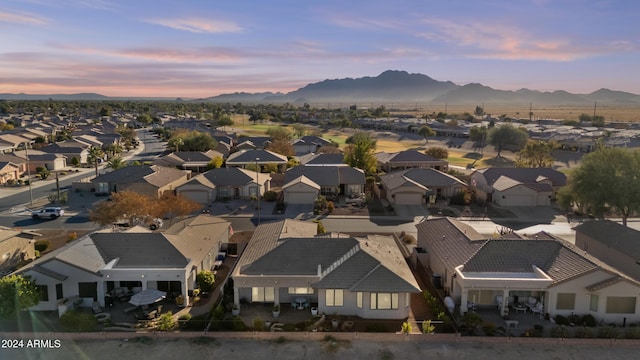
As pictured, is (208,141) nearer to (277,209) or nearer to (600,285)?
(277,209)

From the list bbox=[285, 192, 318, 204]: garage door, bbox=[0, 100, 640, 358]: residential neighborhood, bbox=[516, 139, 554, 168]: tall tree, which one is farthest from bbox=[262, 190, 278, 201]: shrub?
bbox=[516, 139, 554, 168]: tall tree

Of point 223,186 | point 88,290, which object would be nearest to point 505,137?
point 223,186

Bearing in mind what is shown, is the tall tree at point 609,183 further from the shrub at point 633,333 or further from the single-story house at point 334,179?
the single-story house at point 334,179

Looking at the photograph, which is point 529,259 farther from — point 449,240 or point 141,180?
point 141,180

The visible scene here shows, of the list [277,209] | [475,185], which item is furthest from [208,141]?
[475,185]

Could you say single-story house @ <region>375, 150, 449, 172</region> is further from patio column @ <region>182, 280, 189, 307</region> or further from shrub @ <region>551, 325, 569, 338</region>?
patio column @ <region>182, 280, 189, 307</region>

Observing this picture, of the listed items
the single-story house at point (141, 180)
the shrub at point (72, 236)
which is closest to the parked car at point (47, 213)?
the single-story house at point (141, 180)
